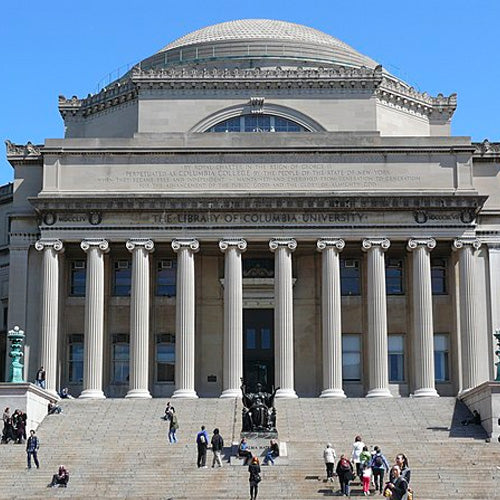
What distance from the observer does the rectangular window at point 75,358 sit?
70.9 meters

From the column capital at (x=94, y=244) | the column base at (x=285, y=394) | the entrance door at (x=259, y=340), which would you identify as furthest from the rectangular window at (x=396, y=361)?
the column capital at (x=94, y=244)

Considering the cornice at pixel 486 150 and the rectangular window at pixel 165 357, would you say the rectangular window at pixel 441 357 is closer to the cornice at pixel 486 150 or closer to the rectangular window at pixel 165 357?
the cornice at pixel 486 150

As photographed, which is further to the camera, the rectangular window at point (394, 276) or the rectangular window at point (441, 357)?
the rectangular window at point (394, 276)

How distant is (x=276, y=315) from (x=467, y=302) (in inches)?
417

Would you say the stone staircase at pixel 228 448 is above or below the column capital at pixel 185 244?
below

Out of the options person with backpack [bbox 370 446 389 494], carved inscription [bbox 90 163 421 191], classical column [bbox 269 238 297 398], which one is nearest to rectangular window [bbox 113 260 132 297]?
carved inscription [bbox 90 163 421 191]

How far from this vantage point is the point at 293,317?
71375 mm

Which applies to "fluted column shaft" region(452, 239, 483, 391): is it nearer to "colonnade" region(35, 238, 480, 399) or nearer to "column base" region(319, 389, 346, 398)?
"colonnade" region(35, 238, 480, 399)

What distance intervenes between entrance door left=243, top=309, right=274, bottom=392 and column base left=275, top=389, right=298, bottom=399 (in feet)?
18.1

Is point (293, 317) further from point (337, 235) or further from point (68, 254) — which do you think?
point (68, 254)

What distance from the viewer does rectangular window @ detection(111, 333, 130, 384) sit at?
7106cm

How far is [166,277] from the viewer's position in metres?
72.1

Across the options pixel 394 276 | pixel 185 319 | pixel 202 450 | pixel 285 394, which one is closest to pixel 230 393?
pixel 285 394

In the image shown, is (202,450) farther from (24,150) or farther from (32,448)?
(24,150)
